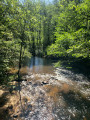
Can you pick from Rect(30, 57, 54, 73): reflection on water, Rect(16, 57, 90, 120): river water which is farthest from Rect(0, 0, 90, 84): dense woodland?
Rect(30, 57, 54, 73): reflection on water

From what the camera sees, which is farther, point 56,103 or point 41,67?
point 41,67

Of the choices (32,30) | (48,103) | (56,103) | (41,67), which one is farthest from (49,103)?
(41,67)

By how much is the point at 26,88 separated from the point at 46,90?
92.3 inches

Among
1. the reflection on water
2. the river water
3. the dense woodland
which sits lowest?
the reflection on water

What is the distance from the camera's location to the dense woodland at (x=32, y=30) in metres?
5.76

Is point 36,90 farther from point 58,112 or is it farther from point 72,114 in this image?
point 72,114

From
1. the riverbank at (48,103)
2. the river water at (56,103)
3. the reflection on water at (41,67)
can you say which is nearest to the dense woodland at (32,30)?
the riverbank at (48,103)

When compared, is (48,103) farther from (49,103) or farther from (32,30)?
(32,30)

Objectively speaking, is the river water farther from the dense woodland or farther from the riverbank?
the dense woodland

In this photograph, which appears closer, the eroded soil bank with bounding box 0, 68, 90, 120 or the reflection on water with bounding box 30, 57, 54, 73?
the eroded soil bank with bounding box 0, 68, 90, 120

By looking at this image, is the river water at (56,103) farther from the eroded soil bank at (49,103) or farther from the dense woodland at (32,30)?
the dense woodland at (32,30)

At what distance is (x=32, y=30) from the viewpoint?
1396cm

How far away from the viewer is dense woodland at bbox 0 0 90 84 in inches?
227

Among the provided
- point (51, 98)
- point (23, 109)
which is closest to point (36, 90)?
point (51, 98)
